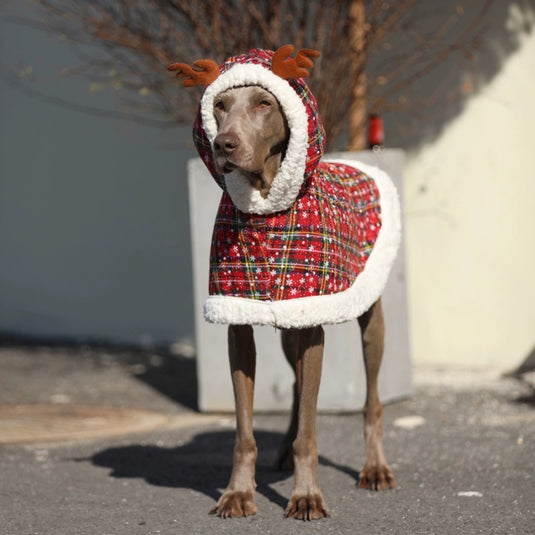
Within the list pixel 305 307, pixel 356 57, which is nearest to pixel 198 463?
pixel 305 307

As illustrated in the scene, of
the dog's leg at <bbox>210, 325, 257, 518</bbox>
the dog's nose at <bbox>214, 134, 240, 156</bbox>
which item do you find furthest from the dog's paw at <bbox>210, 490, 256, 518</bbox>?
the dog's nose at <bbox>214, 134, 240, 156</bbox>

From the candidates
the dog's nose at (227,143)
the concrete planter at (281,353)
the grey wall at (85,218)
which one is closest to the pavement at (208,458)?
the concrete planter at (281,353)

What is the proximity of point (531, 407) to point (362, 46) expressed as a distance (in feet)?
8.21

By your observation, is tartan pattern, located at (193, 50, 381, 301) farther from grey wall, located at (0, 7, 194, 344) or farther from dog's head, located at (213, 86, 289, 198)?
grey wall, located at (0, 7, 194, 344)

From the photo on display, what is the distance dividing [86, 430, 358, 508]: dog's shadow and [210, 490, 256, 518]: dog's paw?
0.80 ft

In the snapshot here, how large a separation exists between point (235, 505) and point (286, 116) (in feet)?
5.03

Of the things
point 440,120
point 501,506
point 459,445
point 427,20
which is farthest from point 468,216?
point 501,506

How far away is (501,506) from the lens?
186 inches

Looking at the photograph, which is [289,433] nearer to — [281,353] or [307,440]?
[307,440]

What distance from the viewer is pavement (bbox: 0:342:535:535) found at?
456 cm

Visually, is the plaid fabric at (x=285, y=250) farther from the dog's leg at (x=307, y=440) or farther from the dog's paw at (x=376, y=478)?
the dog's paw at (x=376, y=478)

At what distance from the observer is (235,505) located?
459 centimetres

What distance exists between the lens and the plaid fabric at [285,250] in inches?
181

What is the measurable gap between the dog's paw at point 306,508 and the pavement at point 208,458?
4 centimetres
